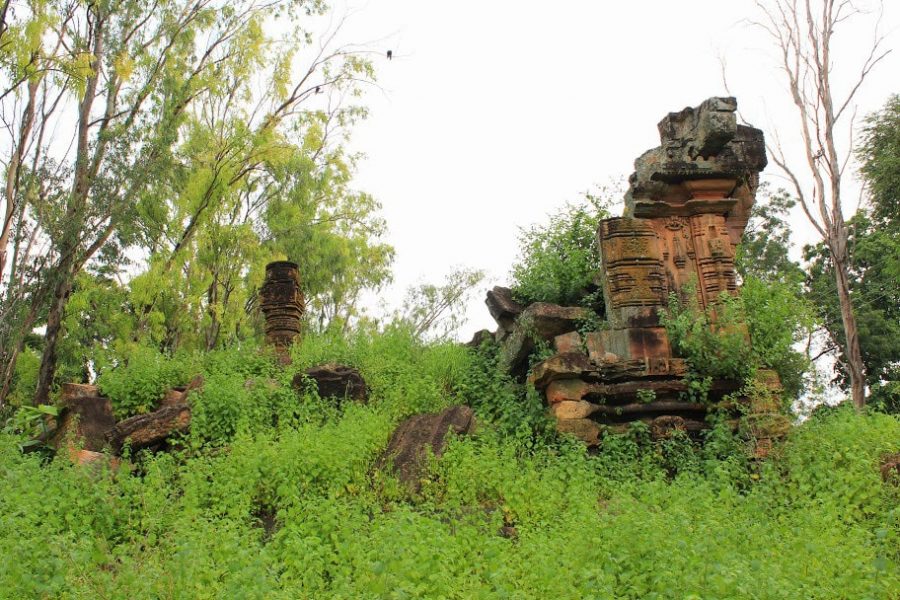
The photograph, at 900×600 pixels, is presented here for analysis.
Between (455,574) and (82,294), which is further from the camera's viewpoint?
(82,294)

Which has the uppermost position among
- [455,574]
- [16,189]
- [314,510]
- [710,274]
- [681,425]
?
[16,189]

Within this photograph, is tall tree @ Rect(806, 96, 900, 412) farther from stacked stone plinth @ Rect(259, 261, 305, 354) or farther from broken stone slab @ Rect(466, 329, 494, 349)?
stacked stone plinth @ Rect(259, 261, 305, 354)

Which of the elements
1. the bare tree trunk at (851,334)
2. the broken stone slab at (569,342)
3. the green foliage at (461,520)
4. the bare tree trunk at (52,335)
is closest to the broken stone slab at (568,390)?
the green foliage at (461,520)

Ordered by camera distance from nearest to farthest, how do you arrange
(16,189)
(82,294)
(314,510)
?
(314,510) < (16,189) < (82,294)

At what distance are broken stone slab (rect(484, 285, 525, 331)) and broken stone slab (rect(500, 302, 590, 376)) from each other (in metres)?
0.52

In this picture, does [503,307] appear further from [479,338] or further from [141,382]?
[141,382]

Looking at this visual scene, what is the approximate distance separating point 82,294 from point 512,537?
930cm

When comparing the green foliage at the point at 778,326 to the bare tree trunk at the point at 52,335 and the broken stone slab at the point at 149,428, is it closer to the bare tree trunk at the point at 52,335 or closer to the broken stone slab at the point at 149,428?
the broken stone slab at the point at 149,428

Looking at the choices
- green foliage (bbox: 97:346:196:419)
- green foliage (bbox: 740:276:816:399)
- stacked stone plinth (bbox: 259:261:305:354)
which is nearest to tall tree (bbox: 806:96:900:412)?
green foliage (bbox: 740:276:816:399)

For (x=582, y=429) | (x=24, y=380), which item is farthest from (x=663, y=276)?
(x=24, y=380)

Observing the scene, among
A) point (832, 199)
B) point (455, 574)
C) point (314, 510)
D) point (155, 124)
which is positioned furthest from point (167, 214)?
point (832, 199)

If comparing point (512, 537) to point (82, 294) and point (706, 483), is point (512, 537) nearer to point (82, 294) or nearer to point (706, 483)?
point (706, 483)

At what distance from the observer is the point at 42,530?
5.03 m

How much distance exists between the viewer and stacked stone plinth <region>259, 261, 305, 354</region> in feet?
36.1
